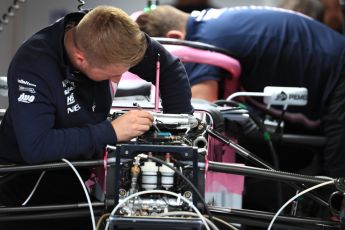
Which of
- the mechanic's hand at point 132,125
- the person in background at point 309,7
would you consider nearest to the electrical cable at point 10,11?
the mechanic's hand at point 132,125

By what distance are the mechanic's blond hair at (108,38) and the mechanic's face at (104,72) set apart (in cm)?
2

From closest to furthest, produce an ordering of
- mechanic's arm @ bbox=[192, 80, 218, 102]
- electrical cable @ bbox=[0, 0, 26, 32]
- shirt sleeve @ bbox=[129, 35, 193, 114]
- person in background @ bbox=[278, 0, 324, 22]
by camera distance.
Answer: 1. shirt sleeve @ bbox=[129, 35, 193, 114]
2. electrical cable @ bbox=[0, 0, 26, 32]
3. mechanic's arm @ bbox=[192, 80, 218, 102]
4. person in background @ bbox=[278, 0, 324, 22]

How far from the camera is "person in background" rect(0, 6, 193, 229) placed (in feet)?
4.05

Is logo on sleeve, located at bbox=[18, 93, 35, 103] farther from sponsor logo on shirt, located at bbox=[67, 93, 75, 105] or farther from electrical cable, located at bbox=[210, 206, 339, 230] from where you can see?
electrical cable, located at bbox=[210, 206, 339, 230]

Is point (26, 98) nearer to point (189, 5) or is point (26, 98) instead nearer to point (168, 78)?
point (168, 78)

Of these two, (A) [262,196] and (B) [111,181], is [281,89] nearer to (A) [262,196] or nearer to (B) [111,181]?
(A) [262,196]

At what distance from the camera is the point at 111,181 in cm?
114

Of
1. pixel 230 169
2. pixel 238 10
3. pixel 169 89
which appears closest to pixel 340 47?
pixel 238 10

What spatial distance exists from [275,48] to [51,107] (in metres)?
1.31

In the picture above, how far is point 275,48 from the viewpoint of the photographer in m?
2.38

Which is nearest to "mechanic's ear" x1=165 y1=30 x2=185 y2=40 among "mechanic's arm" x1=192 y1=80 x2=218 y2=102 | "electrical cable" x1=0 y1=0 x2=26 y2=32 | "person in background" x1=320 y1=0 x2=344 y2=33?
"mechanic's arm" x1=192 y1=80 x2=218 y2=102

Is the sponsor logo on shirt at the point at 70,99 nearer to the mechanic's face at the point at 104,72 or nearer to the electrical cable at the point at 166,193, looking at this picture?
the mechanic's face at the point at 104,72

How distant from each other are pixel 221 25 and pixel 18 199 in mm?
1230

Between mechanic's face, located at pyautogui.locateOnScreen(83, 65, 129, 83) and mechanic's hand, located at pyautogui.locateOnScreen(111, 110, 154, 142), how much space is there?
0.11m
